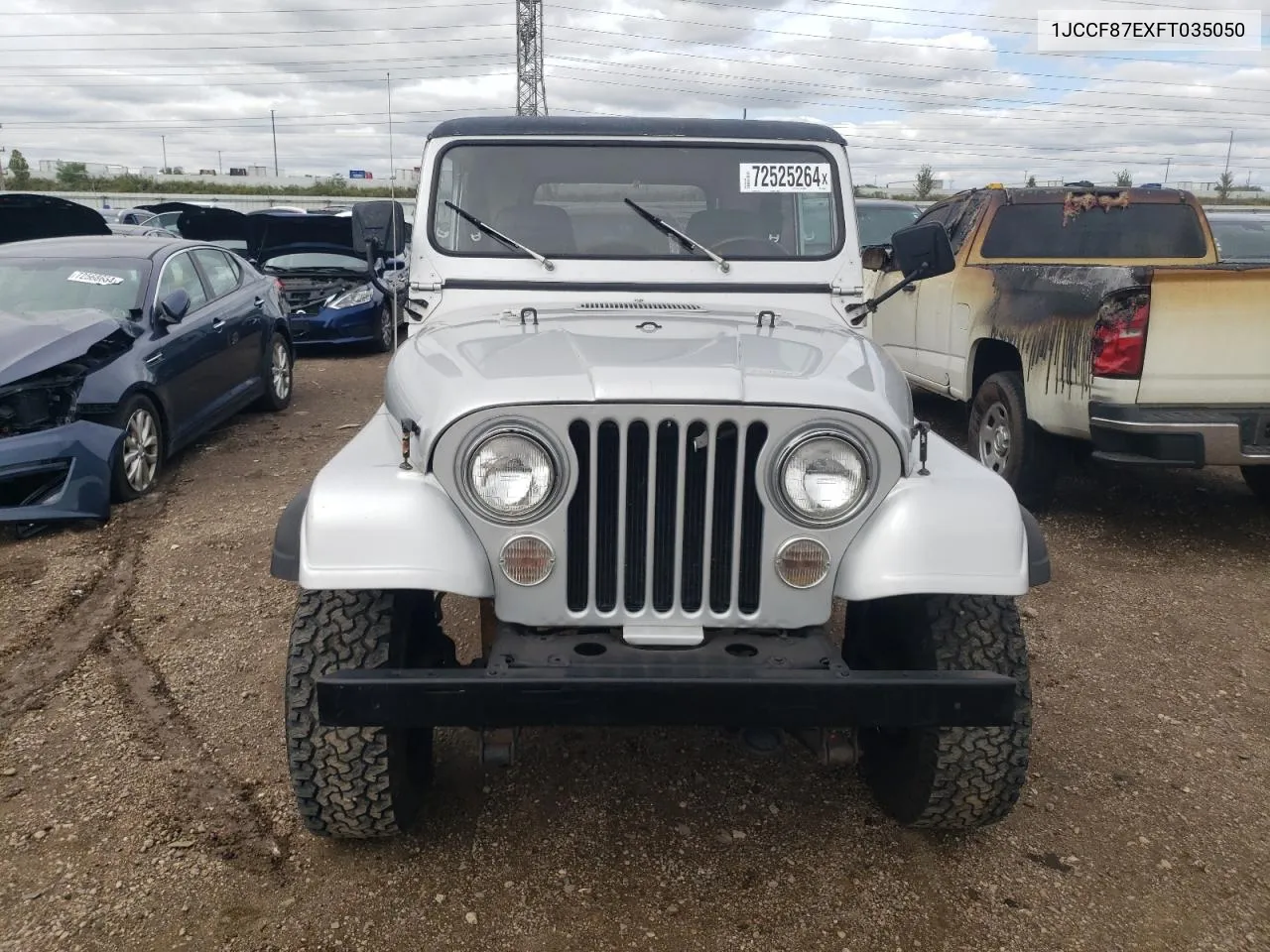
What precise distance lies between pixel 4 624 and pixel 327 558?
2.68m

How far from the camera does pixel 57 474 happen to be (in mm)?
5059

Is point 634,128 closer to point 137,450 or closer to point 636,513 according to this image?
point 636,513

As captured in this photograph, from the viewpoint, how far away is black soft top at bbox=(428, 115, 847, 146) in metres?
3.45

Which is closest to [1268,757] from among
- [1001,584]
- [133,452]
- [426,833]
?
[1001,584]

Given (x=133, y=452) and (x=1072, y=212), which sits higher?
(x=1072, y=212)

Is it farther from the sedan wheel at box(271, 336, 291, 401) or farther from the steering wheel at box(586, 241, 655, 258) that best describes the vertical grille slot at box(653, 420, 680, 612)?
the sedan wheel at box(271, 336, 291, 401)

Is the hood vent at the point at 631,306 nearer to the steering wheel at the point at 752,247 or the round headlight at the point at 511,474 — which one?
the steering wheel at the point at 752,247

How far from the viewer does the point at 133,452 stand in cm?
555

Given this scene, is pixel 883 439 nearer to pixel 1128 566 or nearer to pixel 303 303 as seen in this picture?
pixel 1128 566

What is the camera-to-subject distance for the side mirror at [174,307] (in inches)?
238

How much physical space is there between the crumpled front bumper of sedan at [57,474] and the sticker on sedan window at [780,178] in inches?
147

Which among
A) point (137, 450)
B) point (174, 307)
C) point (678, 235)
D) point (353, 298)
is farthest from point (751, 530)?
point (353, 298)

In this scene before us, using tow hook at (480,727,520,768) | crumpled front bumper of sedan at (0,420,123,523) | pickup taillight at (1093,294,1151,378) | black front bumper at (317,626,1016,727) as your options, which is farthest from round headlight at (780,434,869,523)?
crumpled front bumper of sedan at (0,420,123,523)

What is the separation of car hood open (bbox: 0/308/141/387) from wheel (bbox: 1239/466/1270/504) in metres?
6.52
